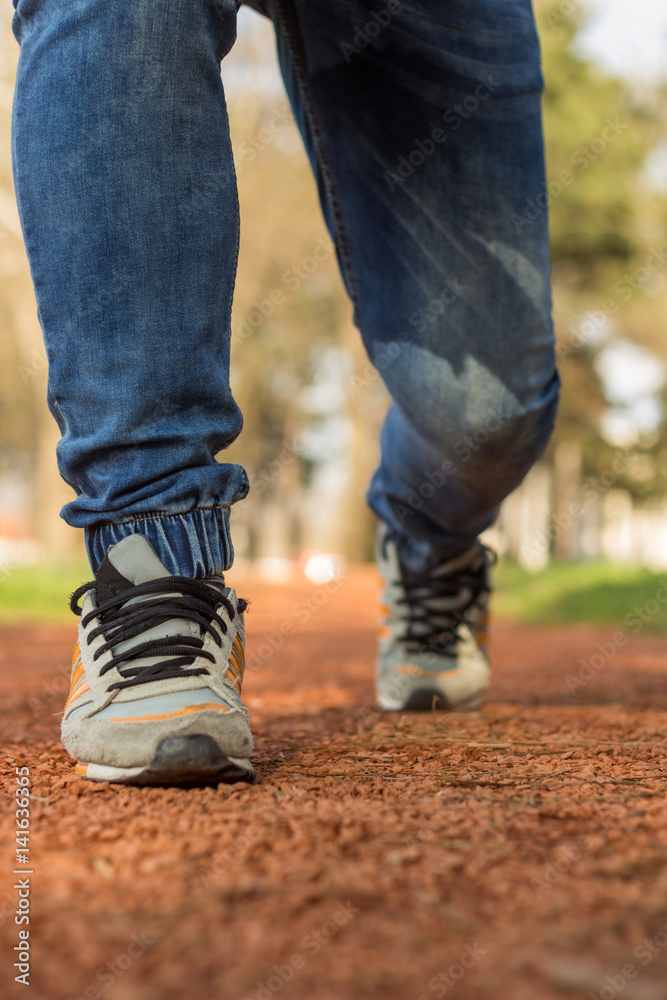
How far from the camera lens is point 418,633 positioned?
1.96 metres

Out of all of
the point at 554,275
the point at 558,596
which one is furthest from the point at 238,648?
the point at 554,275

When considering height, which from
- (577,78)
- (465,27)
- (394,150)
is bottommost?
(394,150)

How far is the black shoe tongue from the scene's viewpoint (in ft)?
3.71

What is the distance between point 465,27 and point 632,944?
1.44m

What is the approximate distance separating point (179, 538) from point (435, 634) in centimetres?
94

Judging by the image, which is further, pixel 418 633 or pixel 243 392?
pixel 243 392

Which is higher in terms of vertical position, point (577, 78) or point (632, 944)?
point (577, 78)

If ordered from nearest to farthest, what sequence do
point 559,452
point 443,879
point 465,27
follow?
point 443,879 < point 465,27 < point 559,452

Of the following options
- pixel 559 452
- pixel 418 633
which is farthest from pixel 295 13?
pixel 559 452

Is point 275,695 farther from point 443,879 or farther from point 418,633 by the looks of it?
point 443,879

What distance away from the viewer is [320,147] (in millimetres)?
1733

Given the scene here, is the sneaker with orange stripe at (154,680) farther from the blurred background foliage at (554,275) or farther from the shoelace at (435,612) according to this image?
the blurred background foliage at (554,275)

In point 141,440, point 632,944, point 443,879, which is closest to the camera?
point 632,944

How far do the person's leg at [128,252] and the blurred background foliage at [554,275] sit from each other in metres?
8.04
